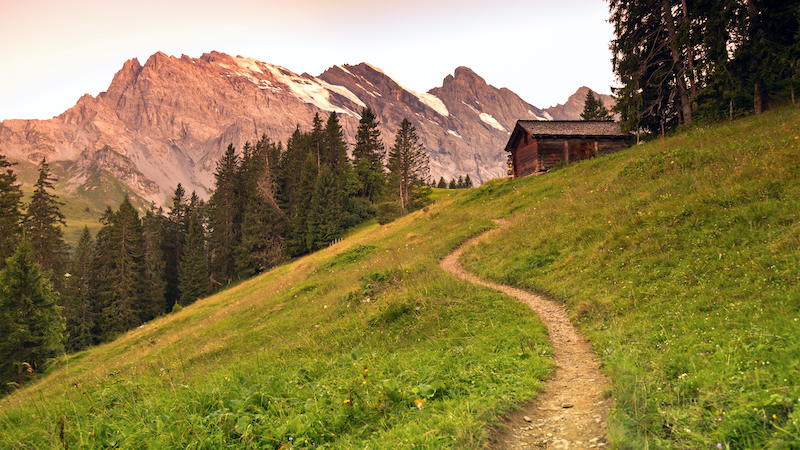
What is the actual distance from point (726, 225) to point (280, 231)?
207ft

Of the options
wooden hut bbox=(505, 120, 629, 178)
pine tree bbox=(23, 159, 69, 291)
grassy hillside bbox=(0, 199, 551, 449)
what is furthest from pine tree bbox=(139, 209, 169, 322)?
grassy hillside bbox=(0, 199, 551, 449)

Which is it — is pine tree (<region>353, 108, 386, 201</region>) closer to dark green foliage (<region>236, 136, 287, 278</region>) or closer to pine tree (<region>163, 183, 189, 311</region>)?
dark green foliage (<region>236, 136, 287, 278</region>)

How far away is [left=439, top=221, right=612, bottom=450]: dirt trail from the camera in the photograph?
13.5ft

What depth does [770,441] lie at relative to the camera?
2.94 m

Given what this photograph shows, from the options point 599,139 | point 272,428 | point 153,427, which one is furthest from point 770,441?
point 599,139

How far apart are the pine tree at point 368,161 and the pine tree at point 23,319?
46.5m

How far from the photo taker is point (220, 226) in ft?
229

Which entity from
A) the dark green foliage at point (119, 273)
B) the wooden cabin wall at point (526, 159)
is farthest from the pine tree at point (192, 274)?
the wooden cabin wall at point (526, 159)

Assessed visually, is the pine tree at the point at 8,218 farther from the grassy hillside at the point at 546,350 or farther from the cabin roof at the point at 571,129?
the cabin roof at the point at 571,129

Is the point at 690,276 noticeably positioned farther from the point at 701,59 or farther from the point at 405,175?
the point at 405,175

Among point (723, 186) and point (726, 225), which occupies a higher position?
point (723, 186)

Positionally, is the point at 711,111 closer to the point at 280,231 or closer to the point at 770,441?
the point at 770,441

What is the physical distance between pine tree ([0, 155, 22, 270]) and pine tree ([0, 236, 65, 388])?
1676 centimetres

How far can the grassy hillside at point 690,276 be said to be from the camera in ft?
12.2
